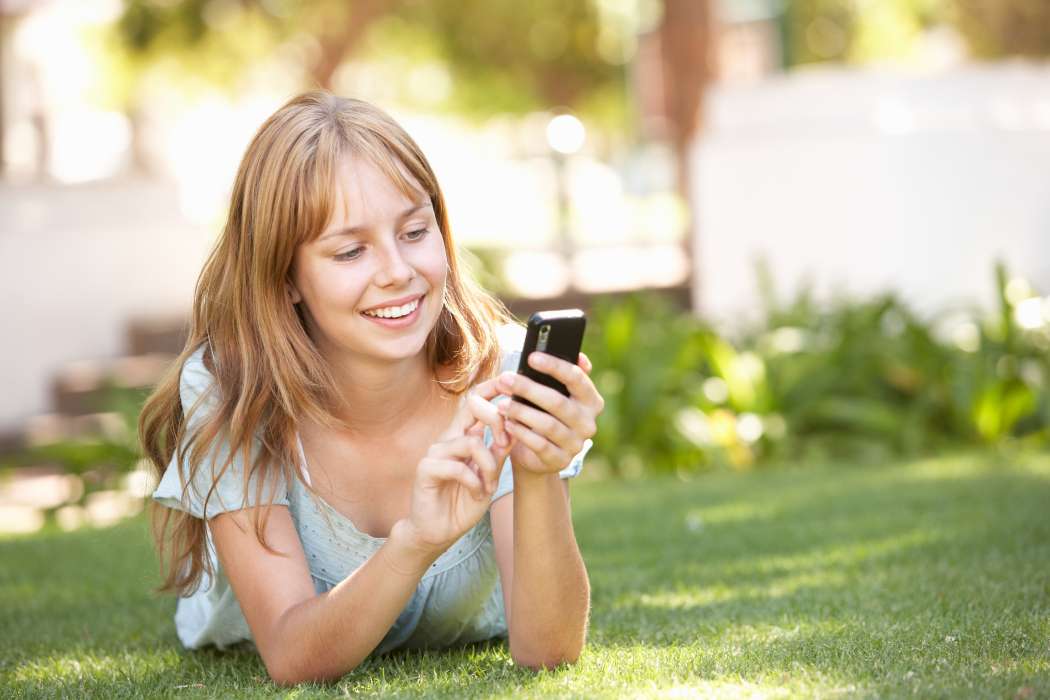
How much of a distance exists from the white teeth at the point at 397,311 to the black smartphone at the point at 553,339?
447mm

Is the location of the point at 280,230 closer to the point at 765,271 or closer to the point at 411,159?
the point at 411,159

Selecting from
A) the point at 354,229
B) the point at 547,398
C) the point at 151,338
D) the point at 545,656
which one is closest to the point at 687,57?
the point at 151,338

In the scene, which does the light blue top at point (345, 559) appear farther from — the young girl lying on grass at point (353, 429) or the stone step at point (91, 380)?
the stone step at point (91, 380)

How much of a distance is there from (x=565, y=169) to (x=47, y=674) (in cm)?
1168

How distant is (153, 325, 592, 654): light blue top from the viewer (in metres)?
3.01

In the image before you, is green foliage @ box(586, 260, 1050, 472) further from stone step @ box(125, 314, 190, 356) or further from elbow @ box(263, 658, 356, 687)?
stone step @ box(125, 314, 190, 356)

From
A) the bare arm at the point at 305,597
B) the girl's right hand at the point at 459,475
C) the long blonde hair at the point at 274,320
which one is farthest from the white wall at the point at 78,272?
the girl's right hand at the point at 459,475

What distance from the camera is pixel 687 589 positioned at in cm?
403

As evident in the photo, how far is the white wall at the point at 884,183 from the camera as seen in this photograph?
9039 millimetres

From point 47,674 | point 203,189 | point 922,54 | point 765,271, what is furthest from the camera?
point 922,54

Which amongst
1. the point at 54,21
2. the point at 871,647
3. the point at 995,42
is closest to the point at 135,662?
the point at 871,647

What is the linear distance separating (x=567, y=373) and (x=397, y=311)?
21.0 inches

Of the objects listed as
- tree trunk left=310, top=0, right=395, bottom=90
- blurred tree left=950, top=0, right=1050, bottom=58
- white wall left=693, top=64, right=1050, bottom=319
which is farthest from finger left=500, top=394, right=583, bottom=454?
blurred tree left=950, top=0, right=1050, bottom=58

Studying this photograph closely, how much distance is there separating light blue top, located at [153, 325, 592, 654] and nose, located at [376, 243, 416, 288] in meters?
0.41
